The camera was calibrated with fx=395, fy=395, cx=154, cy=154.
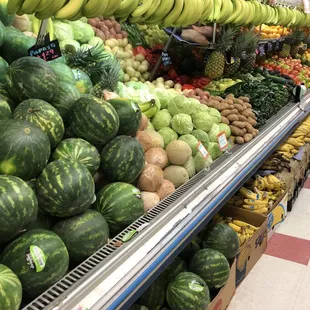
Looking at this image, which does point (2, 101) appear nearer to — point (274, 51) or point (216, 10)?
point (216, 10)

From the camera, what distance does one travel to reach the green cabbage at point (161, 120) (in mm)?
2547

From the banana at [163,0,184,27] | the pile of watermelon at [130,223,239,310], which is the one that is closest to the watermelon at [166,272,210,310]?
the pile of watermelon at [130,223,239,310]

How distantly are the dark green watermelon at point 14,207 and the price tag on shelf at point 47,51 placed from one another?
0.90 metres

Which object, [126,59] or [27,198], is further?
[126,59]

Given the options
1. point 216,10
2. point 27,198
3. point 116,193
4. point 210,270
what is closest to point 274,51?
point 216,10

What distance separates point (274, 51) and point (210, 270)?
16.2ft

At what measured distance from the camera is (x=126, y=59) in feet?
12.1

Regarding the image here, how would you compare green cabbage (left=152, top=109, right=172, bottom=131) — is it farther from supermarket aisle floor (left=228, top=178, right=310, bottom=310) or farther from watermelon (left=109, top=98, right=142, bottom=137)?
supermarket aisle floor (left=228, top=178, right=310, bottom=310)

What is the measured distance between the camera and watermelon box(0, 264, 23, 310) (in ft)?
3.33

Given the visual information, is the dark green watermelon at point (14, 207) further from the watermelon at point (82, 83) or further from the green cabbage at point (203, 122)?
the green cabbage at point (203, 122)

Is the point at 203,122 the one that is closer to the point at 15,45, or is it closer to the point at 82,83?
the point at 82,83


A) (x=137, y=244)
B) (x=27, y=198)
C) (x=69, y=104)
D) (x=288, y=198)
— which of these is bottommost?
(x=288, y=198)

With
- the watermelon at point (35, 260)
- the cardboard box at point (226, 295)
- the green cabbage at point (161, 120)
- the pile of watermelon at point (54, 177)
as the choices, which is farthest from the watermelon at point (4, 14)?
the cardboard box at point (226, 295)

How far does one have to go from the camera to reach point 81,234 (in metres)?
1.37
